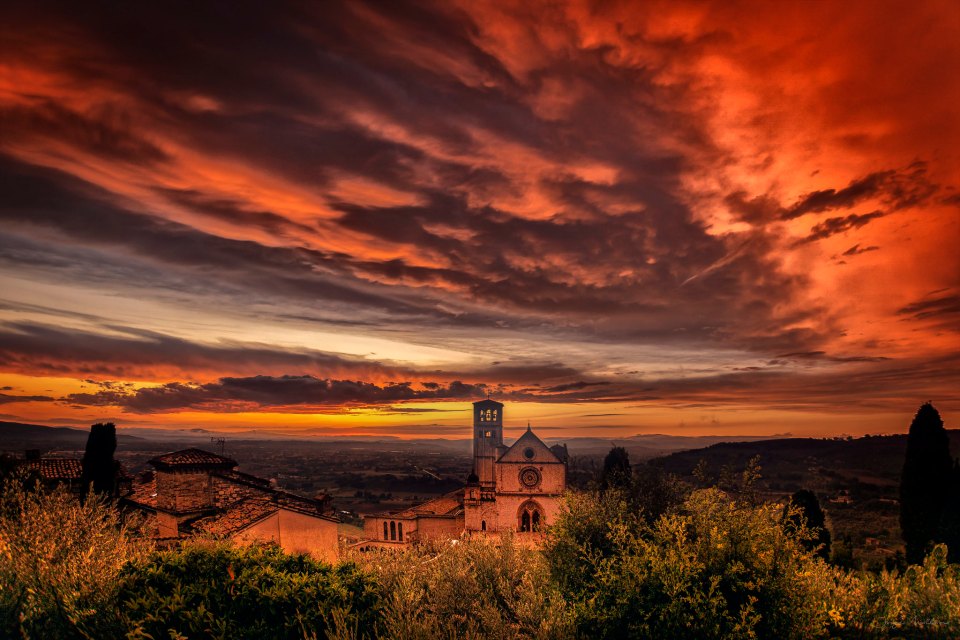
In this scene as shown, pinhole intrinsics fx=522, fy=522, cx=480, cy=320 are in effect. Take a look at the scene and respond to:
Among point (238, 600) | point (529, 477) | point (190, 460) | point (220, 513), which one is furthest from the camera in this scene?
point (529, 477)

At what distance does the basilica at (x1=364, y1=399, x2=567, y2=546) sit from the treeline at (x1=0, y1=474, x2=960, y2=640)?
36.5 meters

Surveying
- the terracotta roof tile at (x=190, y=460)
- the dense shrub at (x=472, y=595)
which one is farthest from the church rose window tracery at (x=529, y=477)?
the dense shrub at (x=472, y=595)

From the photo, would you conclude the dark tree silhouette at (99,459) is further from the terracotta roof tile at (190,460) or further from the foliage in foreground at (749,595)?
the foliage in foreground at (749,595)

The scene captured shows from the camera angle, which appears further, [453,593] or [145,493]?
[145,493]

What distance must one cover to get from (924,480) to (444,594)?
35879 mm

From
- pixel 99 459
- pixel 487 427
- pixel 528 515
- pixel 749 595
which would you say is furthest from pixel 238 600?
pixel 487 427

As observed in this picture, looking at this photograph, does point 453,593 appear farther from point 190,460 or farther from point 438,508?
point 438,508

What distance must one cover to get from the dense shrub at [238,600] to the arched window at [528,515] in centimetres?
3917

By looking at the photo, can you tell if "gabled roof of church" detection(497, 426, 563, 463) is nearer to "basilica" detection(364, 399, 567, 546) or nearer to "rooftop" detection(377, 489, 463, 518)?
"basilica" detection(364, 399, 567, 546)

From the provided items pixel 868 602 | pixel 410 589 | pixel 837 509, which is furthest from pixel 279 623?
pixel 837 509

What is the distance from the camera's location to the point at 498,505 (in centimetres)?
5228

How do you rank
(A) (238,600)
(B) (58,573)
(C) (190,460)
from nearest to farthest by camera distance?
(B) (58,573)
(A) (238,600)
(C) (190,460)

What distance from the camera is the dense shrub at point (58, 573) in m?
11.9

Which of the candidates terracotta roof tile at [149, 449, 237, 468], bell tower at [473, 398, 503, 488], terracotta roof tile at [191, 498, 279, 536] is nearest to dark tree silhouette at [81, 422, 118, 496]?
terracotta roof tile at [149, 449, 237, 468]
